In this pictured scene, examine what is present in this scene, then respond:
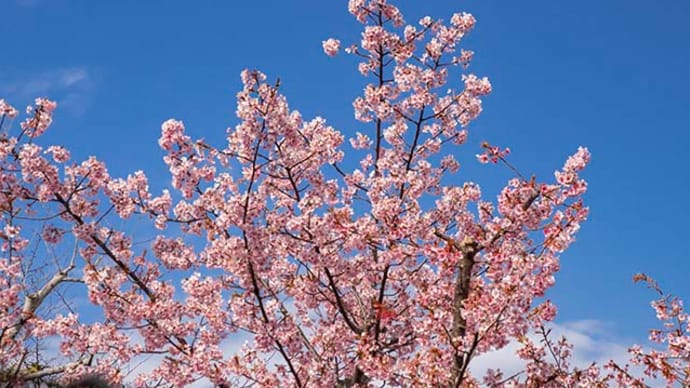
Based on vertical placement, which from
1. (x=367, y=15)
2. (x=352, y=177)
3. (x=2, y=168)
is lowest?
(x=2, y=168)

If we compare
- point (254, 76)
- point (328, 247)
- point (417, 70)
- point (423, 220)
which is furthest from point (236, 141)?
point (417, 70)

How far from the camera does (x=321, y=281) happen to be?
10.7 meters

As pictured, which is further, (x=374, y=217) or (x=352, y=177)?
(x=352, y=177)

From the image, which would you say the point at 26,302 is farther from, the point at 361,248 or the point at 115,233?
the point at 361,248

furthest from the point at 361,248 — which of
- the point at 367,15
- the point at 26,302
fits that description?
the point at 26,302

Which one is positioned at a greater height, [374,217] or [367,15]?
[367,15]

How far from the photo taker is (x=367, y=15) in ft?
37.7

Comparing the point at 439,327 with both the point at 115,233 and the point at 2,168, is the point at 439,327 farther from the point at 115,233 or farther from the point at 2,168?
the point at 2,168

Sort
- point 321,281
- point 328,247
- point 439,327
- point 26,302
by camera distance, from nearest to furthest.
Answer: point 439,327 < point 328,247 < point 321,281 < point 26,302

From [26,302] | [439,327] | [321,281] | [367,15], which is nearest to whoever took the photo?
[439,327]

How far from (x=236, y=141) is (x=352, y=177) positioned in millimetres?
2528

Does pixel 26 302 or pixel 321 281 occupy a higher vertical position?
pixel 26 302

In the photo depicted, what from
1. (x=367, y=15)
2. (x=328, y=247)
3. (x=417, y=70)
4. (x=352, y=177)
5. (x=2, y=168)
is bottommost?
(x=328, y=247)

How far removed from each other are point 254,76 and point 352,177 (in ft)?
9.62
